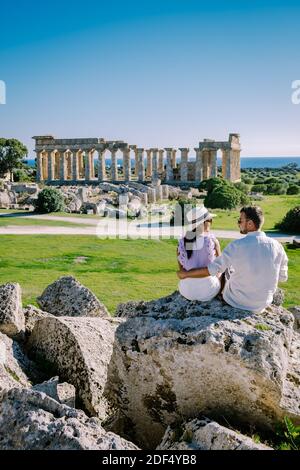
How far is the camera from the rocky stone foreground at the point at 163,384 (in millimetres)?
4035

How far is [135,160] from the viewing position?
63.4 meters

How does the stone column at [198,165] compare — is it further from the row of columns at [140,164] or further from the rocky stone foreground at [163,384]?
the rocky stone foreground at [163,384]

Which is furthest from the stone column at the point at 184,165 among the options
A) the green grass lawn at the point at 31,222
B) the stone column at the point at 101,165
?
the green grass lawn at the point at 31,222

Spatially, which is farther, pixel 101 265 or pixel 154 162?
pixel 154 162

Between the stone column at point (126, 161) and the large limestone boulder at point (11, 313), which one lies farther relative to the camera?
the stone column at point (126, 161)

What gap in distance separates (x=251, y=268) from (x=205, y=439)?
68.5 inches

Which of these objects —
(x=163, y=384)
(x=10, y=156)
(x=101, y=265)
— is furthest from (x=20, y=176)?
(x=163, y=384)

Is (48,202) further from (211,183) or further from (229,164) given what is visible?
(229,164)

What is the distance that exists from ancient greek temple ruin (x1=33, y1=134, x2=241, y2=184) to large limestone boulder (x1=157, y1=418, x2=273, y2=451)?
52.5 meters

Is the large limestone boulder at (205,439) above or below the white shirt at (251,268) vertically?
below

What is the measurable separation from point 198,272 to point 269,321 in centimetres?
85

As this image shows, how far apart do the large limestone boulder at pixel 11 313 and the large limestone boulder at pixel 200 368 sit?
2021 mm

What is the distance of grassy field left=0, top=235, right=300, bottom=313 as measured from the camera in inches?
507

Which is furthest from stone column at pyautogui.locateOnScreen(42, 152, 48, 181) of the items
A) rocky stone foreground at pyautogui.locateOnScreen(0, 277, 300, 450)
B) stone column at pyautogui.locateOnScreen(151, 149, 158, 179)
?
rocky stone foreground at pyautogui.locateOnScreen(0, 277, 300, 450)
